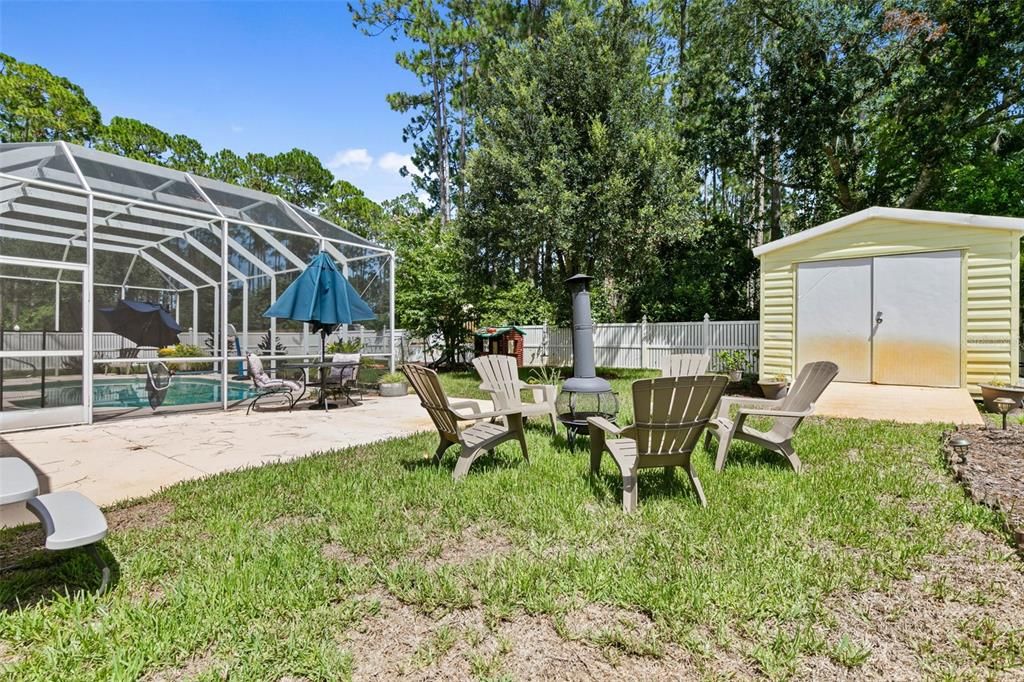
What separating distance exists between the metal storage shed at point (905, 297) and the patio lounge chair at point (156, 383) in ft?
37.8

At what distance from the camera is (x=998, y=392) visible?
7.09 meters

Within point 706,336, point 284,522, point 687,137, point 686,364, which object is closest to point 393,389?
point 686,364

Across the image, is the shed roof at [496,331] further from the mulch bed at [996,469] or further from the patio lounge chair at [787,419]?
the mulch bed at [996,469]

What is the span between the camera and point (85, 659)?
1.94 metres

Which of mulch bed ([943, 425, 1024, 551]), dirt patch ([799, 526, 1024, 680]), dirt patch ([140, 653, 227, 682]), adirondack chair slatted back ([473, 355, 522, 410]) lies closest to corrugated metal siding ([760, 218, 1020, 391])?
mulch bed ([943, 425, 1024, 551])

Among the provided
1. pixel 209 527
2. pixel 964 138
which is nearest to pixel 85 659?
pixel 209 527

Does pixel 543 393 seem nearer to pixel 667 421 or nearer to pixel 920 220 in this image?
pixel 667 421

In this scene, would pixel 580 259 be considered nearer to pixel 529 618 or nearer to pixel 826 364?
pixel 826 364

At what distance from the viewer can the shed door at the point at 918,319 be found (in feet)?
26.4

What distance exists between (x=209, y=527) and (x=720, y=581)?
3170mm

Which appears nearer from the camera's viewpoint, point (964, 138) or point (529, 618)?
point (529, 618)

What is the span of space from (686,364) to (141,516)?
212 inches

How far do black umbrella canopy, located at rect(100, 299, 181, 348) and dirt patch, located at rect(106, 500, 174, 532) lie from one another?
6905 mm

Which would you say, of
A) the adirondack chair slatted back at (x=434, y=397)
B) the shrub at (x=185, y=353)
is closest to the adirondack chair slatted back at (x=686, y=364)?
the adirondack chair slatted back at (x=434, y=397)
